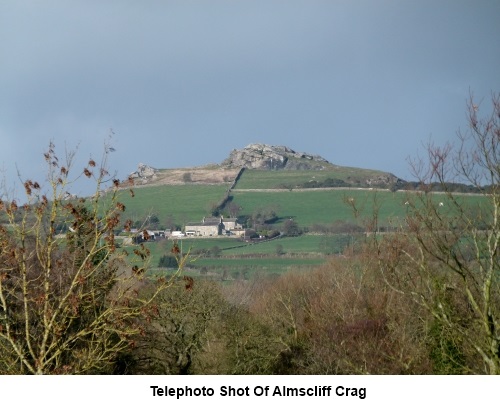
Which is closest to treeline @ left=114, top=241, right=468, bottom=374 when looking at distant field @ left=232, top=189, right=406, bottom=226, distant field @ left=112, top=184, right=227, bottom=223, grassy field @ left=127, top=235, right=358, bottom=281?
grassy field @ left=127, top=235, right=358, bottom=281

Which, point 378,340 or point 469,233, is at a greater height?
point 469,233

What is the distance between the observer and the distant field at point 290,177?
12238 cm

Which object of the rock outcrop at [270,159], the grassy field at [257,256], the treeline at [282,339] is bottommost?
the grassy field at [257,256]

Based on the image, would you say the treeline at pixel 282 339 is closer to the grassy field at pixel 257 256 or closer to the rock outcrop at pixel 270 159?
the grassy field at pixel 257 256

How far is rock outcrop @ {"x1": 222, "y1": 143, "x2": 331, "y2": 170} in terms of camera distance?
150250mm

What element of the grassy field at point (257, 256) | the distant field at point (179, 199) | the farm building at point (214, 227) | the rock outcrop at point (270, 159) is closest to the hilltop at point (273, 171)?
the rock outcrop at point (270, 159)

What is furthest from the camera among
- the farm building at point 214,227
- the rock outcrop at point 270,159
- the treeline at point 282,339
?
the rock outcrop at point 270,159

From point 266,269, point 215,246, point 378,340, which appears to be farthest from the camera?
point 215,246

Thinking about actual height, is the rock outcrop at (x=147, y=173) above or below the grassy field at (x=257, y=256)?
above

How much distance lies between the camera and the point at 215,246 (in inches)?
3280

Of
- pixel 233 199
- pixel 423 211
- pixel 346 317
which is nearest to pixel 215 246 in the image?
pixel 233 199

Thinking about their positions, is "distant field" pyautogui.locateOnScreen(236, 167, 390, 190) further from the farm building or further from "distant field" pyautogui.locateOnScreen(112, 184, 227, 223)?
the farm building
